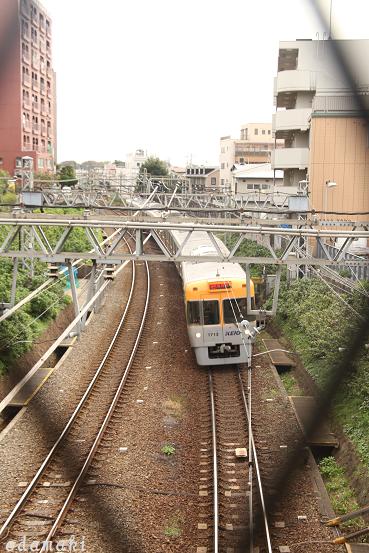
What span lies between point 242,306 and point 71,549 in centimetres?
597

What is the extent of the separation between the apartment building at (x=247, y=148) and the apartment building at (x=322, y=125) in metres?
20.4

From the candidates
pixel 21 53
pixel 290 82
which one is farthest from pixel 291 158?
pixel 21 53

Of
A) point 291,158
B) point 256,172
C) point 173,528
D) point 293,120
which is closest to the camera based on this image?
point 173,528

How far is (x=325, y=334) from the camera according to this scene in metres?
9.57

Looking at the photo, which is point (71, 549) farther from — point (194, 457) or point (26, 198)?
point (26, 198)

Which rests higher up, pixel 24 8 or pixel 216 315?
pixel 24 8

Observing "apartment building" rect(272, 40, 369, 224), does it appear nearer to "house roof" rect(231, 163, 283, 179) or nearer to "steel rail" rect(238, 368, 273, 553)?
"steel rail" rect(238, 368, 273, 553)

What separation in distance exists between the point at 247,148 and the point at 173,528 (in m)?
40.1

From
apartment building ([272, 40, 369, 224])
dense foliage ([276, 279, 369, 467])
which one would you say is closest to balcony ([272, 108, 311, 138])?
apartment building ([272, 40, 369, 224])

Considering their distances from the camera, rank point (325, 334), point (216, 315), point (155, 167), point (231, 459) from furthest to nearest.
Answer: point (155, 167)
point (216, 315)
point (325, 334)
point (231, 459)

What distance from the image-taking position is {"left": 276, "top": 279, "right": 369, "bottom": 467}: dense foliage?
7.12 meters

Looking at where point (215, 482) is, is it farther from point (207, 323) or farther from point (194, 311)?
point (194, 311)

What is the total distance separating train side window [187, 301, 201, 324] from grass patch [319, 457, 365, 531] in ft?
→ 12.8

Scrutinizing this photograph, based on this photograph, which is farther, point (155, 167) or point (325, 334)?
point (155, 167)
